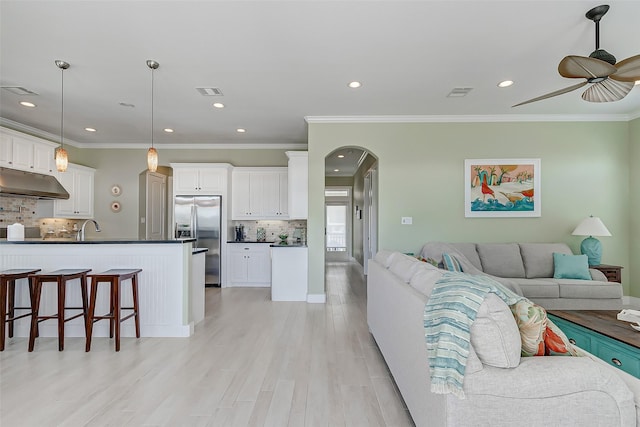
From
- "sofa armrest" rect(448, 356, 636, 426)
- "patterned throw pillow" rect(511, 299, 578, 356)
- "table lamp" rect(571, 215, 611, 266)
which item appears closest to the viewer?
"sofa armrest" rect(448, 356, 636, 426)

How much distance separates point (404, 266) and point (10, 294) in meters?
3.99

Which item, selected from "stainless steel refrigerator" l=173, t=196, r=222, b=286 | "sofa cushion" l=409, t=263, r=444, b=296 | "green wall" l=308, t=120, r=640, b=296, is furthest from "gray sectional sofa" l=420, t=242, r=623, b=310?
"stainless steel refrigerator" l=173, t=196, r=222, b=286

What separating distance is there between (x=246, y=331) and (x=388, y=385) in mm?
1812

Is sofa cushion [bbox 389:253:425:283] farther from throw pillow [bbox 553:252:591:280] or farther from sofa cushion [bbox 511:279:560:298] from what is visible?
throw pillow [bbox 553:252:591:280]

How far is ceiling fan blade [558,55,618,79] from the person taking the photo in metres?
2.19

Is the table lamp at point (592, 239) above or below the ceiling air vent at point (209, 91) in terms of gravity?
Result: below

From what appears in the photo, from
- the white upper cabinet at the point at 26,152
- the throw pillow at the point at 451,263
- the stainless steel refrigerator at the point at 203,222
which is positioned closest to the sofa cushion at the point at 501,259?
the throw pillow at the point at 451,263

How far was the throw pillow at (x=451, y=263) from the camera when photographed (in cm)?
385

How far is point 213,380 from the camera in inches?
96.0

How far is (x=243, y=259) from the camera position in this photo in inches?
241

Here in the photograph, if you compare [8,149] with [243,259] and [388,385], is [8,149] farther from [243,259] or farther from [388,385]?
[388,385]

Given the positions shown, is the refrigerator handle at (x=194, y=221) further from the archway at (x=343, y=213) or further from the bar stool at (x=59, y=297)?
the archway at (x=343, y=213)

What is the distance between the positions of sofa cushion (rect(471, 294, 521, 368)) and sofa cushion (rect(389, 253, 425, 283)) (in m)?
0.83

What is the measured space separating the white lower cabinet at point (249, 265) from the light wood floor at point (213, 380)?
227cm
